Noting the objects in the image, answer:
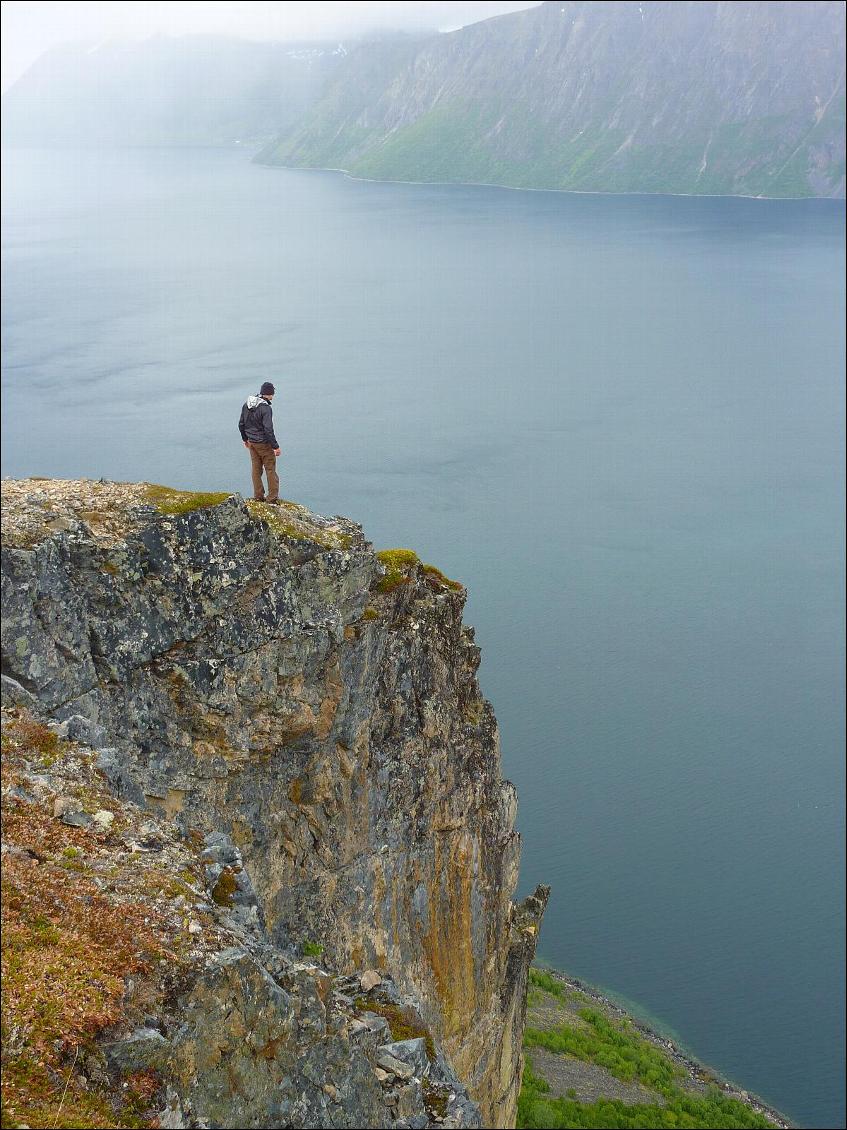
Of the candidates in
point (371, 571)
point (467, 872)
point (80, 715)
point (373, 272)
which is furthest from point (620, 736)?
point (373, 272)

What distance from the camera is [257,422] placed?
22469 mm

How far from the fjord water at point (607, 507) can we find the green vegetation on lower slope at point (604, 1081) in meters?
2.89

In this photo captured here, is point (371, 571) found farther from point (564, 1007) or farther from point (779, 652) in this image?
point (779, 652)

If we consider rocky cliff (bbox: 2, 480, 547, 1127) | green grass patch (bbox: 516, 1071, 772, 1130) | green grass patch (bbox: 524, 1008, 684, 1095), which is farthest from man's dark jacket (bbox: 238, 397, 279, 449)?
green grass patch (bbox: 524, 1008, 684, 1095)

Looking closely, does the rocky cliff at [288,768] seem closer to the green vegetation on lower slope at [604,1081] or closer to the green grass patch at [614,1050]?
the green vegetation on lower slope at [604,1081]

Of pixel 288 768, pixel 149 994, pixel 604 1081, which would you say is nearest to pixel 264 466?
pixel 288 768

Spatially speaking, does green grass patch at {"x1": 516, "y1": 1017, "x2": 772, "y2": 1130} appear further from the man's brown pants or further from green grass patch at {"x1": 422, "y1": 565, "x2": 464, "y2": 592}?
the man's brown pants

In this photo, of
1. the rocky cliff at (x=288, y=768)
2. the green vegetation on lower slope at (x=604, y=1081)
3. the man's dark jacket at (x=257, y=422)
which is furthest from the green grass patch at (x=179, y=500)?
the green vegetation on lower slope at (x=604, y=1081)

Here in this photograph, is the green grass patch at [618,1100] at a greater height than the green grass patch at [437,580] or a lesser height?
lesser

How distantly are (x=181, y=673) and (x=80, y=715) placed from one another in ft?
9.27

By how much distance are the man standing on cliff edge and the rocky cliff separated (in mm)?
1540

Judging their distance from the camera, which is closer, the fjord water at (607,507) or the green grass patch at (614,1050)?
the green grass patch at (614,1050)

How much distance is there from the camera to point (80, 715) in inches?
648

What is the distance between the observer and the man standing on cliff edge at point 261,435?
73.8ft
